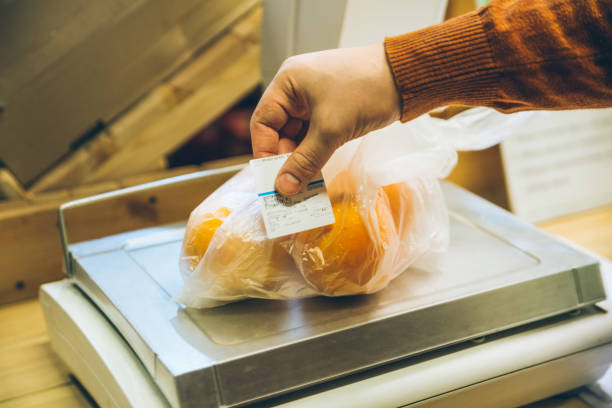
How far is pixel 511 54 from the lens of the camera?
0.49 m

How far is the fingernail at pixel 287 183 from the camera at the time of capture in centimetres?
48

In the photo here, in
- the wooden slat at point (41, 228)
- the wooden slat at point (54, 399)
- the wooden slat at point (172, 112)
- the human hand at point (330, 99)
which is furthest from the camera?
the wooden slat at point (172, 112)

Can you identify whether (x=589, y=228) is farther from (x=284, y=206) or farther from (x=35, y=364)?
(x=35, y=364)

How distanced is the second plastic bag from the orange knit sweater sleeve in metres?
0.09

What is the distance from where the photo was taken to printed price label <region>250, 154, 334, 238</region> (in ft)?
1.61

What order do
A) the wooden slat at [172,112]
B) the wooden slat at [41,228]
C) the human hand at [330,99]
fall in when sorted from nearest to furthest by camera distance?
the human hand at [330,99] < the wooden slat at [41,228] < the wooden slat at [172,112]

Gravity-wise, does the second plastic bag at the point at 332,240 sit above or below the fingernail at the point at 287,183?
below

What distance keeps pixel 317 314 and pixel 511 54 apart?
0.29m

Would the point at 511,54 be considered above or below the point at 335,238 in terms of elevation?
above

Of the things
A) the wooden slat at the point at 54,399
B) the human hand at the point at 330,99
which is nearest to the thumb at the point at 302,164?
the human hand at the point at 330,99

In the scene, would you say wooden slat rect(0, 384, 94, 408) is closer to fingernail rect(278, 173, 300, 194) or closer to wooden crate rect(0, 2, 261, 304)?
wooden crate rect(0, 2, 261, 304)

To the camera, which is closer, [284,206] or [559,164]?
[284,206]

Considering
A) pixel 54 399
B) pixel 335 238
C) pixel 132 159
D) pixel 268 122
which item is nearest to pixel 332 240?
pixel 335 238

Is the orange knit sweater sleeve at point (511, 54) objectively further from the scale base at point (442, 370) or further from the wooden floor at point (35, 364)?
the wooden floor at point (35, 364)
